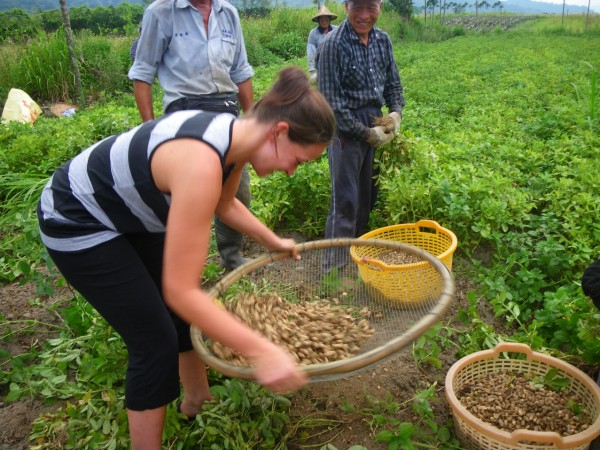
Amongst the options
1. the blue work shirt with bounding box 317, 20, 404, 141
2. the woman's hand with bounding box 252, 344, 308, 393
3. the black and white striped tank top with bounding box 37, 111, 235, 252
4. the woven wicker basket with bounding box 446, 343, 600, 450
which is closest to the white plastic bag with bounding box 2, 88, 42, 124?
the blue work shirt with bounding box 317, 20, 404, 141

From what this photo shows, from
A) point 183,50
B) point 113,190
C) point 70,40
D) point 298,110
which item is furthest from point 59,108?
point 298,110

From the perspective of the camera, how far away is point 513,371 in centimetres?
212

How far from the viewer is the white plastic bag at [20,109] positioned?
739cm

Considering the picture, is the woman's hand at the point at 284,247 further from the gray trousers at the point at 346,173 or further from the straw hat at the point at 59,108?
the straw hat at the point at 59,108

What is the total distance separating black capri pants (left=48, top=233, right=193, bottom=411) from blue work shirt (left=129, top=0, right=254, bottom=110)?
1506mm

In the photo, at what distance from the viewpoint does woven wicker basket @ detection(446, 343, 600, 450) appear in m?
1.62

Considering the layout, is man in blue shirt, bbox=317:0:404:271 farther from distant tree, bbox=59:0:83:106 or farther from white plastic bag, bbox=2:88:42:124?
distant tree, bbox=59:0:83:106

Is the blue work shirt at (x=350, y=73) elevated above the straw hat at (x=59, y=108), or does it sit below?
above

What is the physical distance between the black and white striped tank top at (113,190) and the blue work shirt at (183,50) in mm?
1480

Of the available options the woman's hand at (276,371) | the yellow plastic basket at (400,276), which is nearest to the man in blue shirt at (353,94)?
the yellow plastic basket at (400,276)

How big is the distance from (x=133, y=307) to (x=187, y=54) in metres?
1.78

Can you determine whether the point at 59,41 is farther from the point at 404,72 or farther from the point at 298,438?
the point at 298,438

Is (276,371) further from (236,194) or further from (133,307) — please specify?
(236,194)

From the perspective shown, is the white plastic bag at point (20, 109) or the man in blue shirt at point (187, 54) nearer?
the man in blue shirt at point (187, 54)
